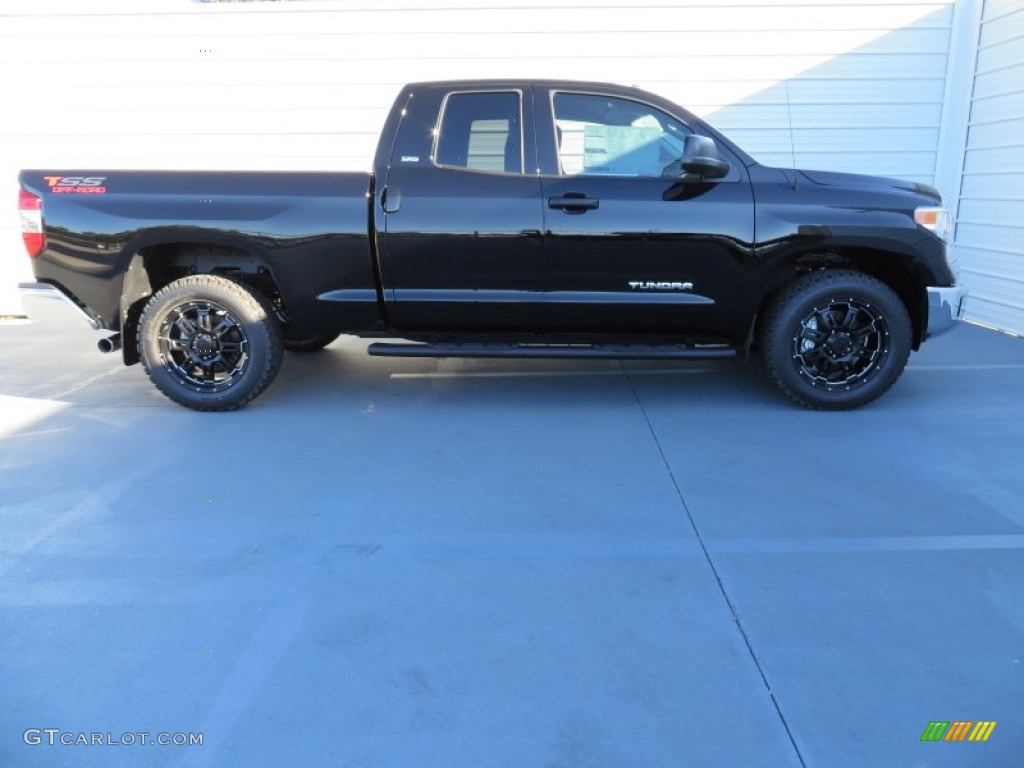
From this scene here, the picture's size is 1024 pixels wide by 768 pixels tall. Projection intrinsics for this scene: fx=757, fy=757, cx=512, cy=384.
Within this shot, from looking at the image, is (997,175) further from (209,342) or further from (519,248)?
(209,342)

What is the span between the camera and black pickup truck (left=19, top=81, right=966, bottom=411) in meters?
4.58

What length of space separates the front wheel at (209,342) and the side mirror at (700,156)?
108 inches

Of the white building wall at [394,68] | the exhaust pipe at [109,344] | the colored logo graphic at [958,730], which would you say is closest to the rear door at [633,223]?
the exhaust pipe at [109,344]

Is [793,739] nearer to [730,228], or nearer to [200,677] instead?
[200,677]

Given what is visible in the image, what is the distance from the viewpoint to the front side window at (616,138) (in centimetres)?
464

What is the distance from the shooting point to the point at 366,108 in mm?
7930

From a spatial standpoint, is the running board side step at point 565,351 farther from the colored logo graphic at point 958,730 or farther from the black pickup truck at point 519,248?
the colored logo graphic at point 958,730

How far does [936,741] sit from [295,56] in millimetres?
7961

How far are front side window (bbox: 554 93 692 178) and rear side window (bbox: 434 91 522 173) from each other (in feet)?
0.93

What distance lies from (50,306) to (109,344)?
16.1 inches

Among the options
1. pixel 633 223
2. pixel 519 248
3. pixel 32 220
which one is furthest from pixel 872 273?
pixel 32 220

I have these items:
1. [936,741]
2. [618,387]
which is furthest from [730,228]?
[936,741]

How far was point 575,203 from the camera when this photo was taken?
4.55 meters

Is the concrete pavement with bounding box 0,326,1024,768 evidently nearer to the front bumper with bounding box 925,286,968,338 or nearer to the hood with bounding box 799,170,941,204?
the front bumper with bounding box 925,286,968,338
